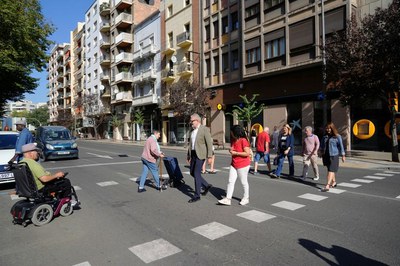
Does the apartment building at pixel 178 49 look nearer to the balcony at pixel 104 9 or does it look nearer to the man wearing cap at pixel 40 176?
the balcony at pixel 104 9

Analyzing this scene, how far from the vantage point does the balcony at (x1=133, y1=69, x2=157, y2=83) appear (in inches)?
1431

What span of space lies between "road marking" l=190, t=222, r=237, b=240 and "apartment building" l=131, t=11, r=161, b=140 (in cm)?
3116

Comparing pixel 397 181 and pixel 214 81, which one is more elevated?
pixel 214 81

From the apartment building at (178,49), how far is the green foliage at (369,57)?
52.4 ft

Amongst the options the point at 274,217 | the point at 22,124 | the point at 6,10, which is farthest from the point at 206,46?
the point at 274,217

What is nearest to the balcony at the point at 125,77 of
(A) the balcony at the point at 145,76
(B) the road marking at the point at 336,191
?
(A) the balcony at the point at 145,76

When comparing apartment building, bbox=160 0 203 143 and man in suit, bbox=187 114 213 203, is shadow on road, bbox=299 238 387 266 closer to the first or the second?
man in suit, bbox=187 114 213 203

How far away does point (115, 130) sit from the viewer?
4684cm

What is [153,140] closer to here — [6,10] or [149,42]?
[6,10]

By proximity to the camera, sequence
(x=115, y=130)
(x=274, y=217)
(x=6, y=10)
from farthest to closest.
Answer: (x=115, y=130) → (x=6, y=10) → (x=274, y=217)

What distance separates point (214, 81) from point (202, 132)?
862 inches

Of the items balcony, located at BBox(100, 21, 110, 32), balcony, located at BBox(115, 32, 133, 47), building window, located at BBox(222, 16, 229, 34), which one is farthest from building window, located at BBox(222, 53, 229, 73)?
balcony, located at BBox(100, 21, 110, 32)

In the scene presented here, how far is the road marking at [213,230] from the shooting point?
14.5 feet

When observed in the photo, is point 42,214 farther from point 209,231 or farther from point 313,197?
point 313,197
